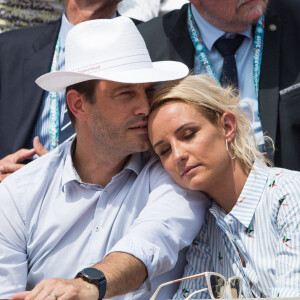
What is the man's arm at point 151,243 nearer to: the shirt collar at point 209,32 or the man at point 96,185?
the man at point 96,185

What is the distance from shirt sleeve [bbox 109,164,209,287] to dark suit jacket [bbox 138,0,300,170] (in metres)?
0.64

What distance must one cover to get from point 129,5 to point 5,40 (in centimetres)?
86

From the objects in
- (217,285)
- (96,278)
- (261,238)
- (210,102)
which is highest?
(210,102)

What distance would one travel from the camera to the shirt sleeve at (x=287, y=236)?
7.89 feet

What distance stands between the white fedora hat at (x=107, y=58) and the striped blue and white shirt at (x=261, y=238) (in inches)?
22.4

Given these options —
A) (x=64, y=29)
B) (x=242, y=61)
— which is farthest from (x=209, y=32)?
(x=64, y=29)

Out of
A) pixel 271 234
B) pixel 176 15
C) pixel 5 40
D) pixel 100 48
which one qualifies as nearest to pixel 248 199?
pixel 271 234

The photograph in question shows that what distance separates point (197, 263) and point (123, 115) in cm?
67

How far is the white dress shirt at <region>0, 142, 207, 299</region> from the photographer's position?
8.77 feet

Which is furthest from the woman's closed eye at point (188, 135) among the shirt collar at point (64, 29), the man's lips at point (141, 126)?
the shirt collar at point (64, 29)

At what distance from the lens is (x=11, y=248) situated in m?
2.74

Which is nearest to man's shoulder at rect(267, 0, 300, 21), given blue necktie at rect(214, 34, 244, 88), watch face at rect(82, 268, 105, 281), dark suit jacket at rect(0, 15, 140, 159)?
blue necktie at rect(214, 34, 244, 88)

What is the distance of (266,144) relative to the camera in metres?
3.23

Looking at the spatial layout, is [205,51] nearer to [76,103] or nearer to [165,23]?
[165,23]
